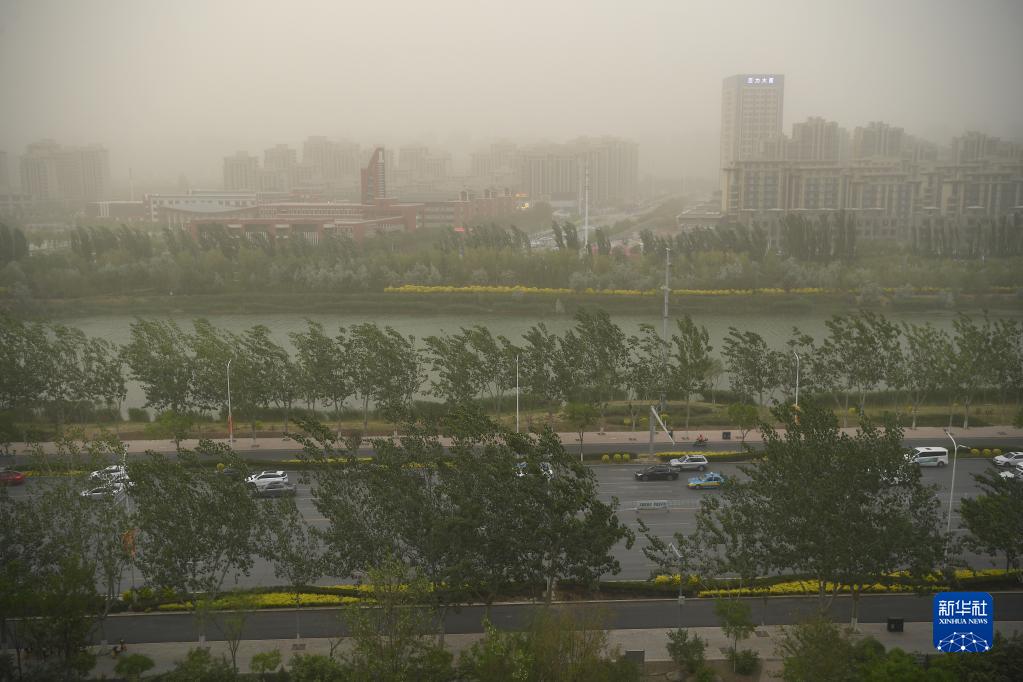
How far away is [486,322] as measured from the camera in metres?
11.8

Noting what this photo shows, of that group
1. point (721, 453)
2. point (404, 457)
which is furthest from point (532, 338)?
point (404, 457)

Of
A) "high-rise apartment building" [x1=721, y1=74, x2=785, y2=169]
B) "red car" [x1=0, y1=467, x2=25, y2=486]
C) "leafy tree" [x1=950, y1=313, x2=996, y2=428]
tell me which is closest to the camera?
"red car" [x1=0, y1=467, x2=25, y2=486]

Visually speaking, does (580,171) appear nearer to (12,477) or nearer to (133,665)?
(12,477)

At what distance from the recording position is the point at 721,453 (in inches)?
234

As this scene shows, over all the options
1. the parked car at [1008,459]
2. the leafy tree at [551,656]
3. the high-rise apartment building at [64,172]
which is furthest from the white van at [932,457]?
the high-rise apartment building at [64,172]

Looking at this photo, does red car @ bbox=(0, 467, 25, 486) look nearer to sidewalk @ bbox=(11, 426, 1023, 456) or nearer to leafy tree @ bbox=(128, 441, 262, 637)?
sidewalk @ bbox=(11, 426, 1023, 456)

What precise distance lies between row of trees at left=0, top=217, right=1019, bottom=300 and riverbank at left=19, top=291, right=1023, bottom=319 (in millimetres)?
262

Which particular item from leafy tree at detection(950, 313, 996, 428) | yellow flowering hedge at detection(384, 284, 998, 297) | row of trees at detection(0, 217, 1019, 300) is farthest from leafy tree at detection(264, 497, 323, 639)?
row of trees at detection(0, 217, 1019, 300)

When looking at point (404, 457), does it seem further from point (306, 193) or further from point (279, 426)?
point (306, 193)

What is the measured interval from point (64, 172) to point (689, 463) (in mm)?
24137

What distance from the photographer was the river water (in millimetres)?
11289

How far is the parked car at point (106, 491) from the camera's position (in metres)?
3.96

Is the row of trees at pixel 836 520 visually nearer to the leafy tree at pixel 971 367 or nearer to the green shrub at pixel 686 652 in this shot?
the green shrub at pixel 686 652

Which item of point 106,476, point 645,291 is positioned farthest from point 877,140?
point 106,476
